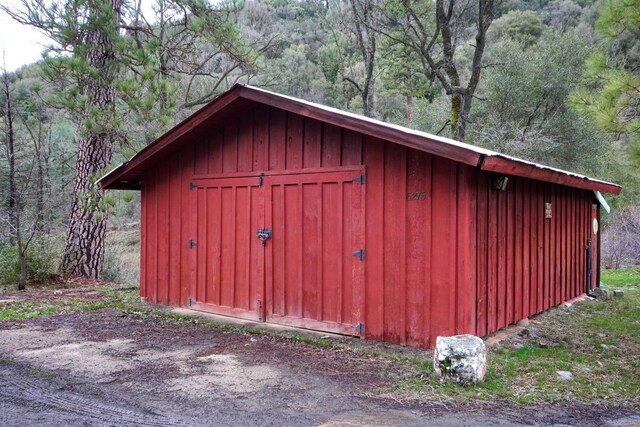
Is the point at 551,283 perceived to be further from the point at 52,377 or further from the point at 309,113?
the point at 52,377

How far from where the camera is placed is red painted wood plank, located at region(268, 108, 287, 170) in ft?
21.5

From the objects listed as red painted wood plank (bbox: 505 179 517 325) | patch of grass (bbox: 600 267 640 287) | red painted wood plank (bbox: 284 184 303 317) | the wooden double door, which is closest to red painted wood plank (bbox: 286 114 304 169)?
the wooden double door

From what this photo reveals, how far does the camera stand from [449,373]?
4215 millimetres

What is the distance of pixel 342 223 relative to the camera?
19.6 ft

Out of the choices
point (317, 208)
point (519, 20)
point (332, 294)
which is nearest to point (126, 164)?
point (317, 208)

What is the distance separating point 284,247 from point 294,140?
135 cm

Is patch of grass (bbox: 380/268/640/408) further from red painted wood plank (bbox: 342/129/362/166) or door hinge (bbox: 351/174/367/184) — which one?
red painted wood plank (bbox: 342/129/362/166)

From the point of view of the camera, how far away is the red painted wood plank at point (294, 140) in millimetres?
6387

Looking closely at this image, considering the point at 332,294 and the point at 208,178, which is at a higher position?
the point at 208,178

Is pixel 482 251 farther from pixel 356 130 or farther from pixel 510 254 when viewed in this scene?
pixel 356 130

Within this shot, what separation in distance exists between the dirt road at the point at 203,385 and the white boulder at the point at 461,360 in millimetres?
446

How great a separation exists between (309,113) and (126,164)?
3379 mm

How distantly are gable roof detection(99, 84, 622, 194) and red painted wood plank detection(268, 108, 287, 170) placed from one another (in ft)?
1.49

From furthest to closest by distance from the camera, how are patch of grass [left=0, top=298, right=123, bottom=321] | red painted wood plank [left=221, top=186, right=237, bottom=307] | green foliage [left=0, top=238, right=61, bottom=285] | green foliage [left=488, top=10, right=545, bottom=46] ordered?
green foliage [left=488, top=10, right=545, bottom=46], green foliage [left=0, top=238, right=61, bottom=285], patch of grass [left=0, top=298, right=123, bottom=321], red painted wood plank [left=221, top=186, right=237, bottom=307]
